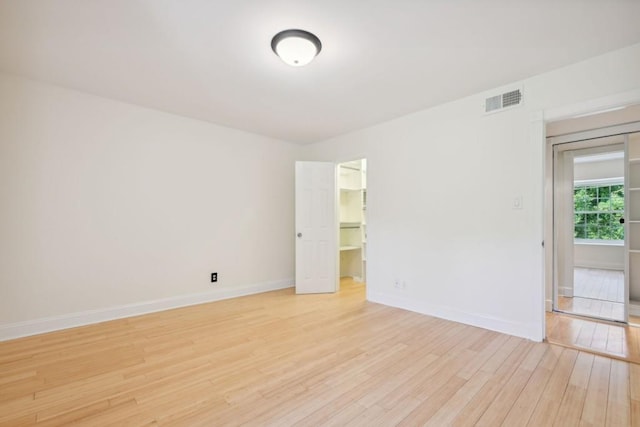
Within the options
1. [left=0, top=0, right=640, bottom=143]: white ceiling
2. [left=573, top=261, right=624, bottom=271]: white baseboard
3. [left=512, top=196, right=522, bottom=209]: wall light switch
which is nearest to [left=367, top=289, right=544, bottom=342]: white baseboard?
[left=512, top=196, right=522, bottom=209]: wall light switch

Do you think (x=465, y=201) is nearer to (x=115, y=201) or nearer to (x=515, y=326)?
(x=515, y=326)

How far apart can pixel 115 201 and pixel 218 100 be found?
170cm

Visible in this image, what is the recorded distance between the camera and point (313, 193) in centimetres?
473

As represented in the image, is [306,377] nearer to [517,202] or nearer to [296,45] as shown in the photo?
[296,45]

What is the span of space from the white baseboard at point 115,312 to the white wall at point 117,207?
0.05 ft

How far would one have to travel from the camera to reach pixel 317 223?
4.72 meters

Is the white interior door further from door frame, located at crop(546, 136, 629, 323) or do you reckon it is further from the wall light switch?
door frame, located at crop(546, 136, 629, 323)

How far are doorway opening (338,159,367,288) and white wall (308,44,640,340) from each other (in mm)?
1231

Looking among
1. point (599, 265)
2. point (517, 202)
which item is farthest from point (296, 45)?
point (599, 265)

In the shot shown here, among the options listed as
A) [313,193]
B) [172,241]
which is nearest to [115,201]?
[172,241]

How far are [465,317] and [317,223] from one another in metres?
2.47

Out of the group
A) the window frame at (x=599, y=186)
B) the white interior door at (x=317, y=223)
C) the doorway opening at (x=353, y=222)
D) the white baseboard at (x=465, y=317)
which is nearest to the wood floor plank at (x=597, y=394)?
the white baseboard at (x=465, y=317)

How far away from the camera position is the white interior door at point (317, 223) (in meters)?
4.64

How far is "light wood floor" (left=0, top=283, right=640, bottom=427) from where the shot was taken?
172 cm
